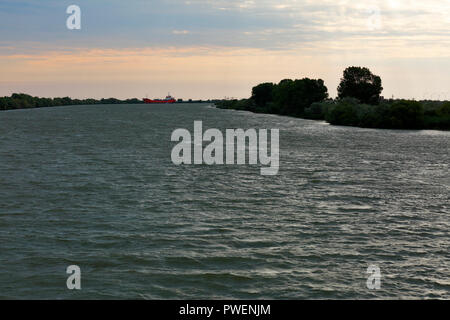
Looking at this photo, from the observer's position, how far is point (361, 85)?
14462 centimetres

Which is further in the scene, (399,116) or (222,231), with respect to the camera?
(399,116)

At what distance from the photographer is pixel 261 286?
15383 mm

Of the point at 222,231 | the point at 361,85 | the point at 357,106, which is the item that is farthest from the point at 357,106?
the point at 222,231

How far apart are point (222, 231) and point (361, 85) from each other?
131576 mm

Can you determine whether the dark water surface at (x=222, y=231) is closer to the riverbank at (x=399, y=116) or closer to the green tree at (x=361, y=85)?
the riverbank at (x=399, y=116)

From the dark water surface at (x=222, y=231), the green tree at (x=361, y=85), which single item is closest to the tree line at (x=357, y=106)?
the green tree at (x=361, y=85)

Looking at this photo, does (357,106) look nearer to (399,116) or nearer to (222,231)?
(399,116)

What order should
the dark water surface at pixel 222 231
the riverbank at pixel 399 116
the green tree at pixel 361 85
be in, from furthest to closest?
1. the green tree at pixel 361 85
2. the riverbank at pixel 399 116
3. the dark water surface at pixel 222 231

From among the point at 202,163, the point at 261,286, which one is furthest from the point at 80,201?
the point at 202,163

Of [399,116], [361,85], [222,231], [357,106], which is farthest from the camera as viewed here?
[361,85]

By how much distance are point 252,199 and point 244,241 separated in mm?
8671

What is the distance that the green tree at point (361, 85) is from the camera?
474 feet

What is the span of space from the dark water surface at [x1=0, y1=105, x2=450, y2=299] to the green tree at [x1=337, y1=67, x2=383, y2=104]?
106931 millimetres

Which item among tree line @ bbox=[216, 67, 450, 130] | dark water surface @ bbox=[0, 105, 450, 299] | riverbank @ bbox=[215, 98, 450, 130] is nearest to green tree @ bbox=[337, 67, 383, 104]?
tree line @ bbox=[216, 67, 450, 130]
